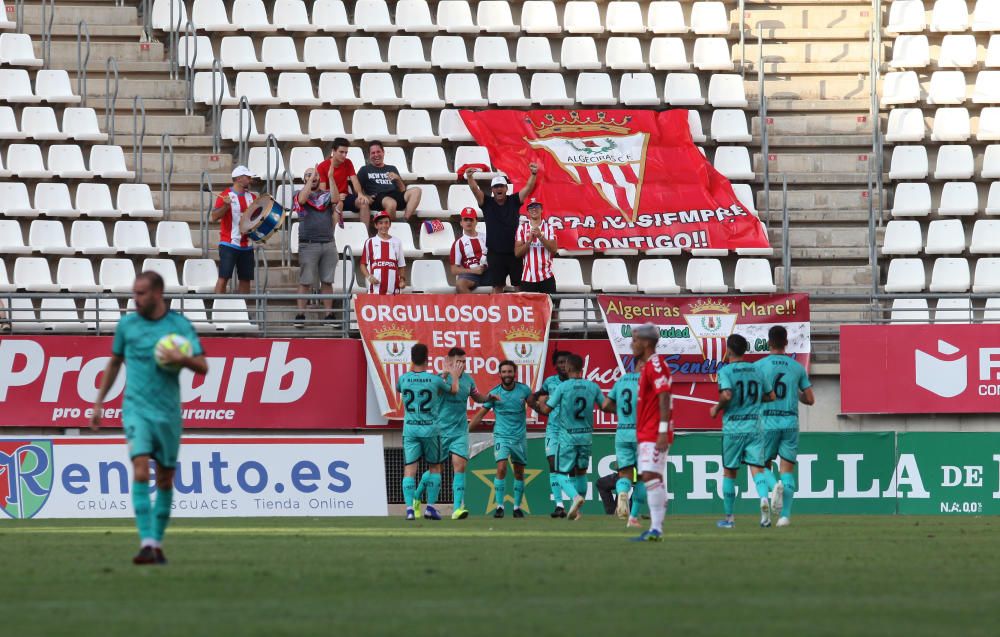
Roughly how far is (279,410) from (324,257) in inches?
Result: 88.7

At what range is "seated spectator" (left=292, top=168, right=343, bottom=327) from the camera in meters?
21.9

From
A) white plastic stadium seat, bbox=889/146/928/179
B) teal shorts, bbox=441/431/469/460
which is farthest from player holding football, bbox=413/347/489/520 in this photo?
white plastic stadium seat, bbox=889/146/928/179

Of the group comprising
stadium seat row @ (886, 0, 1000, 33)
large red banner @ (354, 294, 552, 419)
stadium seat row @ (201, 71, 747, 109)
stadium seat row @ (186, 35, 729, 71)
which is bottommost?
large red banner @ (354, 294, 552, 419)

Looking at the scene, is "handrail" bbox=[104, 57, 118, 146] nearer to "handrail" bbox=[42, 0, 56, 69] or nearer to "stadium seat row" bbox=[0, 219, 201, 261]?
"handrail" bbox=[42, 0, 56, 69]

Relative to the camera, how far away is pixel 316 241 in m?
22.1

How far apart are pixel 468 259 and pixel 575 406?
10.9 ft

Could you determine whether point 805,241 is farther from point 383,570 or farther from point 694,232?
point 383,570

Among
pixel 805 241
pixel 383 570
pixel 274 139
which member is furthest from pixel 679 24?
pixel 383 570

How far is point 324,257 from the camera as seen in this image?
872 inches

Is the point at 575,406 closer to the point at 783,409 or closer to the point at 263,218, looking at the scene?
the point at 783,409

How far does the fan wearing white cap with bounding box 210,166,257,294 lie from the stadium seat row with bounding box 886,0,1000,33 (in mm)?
11311

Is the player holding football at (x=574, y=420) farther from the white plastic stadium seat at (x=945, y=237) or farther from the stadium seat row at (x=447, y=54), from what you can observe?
the stadium seat row at (x=447, y=54)

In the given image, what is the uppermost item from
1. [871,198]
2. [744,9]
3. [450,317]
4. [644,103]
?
[744,9]

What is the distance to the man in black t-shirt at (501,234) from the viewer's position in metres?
21.7
